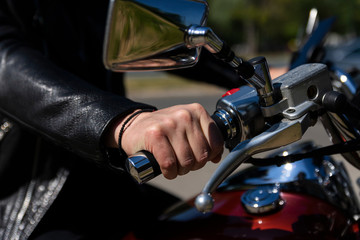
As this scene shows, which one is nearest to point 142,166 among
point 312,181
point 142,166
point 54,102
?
point 142,166

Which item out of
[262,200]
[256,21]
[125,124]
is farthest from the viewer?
[256,21]

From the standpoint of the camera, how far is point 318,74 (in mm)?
798

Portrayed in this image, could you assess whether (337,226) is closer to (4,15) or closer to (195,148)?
(195,148)

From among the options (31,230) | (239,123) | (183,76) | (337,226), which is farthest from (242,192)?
(183,76)

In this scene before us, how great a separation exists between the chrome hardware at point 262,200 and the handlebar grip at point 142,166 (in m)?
0.35

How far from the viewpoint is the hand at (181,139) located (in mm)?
745

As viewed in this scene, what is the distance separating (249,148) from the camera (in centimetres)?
72

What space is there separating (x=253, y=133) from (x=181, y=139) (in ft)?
0.46

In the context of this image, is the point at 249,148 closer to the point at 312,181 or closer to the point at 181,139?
the point at 181,139

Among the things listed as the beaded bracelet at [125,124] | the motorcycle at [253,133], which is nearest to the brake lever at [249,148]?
the motorcycle at [253,133]

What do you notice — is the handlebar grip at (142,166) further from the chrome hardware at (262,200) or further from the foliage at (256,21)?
the foliage at (256,21)

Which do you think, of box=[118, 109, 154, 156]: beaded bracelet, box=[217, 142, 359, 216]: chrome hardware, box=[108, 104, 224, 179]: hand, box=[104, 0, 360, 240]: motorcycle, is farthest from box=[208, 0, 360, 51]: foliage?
box=[108, 104, 224, 179]: hand

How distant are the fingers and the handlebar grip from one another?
0.02 meters

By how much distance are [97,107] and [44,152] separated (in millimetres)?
415
